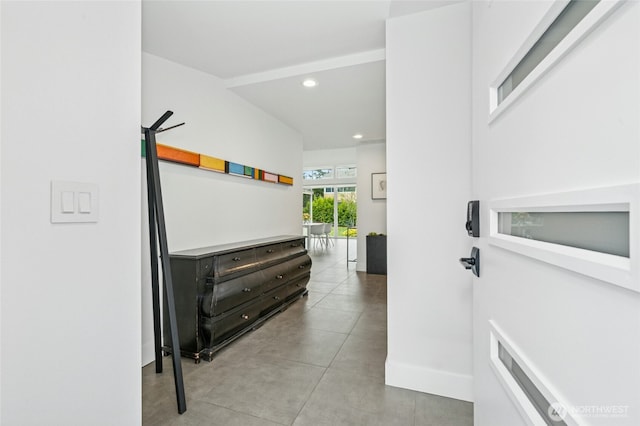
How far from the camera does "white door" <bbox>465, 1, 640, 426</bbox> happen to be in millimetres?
386

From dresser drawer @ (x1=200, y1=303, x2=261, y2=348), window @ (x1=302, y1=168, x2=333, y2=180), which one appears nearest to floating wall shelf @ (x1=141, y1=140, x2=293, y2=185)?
dresser drawer @ (x1=200, y1=303, x2=261, y2=348)

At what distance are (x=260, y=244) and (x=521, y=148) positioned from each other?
269 cm

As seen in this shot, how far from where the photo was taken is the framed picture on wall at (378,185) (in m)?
5.75

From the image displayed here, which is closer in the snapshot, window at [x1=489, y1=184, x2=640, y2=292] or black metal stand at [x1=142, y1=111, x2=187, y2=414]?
window at [x1=489, y1=184, x2=640, y2=292]

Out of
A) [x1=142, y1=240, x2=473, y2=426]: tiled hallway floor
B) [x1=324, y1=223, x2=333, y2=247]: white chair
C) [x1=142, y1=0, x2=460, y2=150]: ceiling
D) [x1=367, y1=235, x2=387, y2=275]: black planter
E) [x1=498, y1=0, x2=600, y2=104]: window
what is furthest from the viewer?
[x1=324, y1=223, x2=333, y2=247]: white chair

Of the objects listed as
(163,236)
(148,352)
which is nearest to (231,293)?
(148,352)

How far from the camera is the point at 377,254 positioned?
5.49m

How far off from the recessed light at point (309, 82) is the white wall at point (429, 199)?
44.3 inches

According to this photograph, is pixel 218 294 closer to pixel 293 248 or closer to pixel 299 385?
pixel 299 385

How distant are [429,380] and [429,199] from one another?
47.5 inches

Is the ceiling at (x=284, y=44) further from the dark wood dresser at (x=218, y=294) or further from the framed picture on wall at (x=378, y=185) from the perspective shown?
the framed picture on wall at (x=378, y=185)
